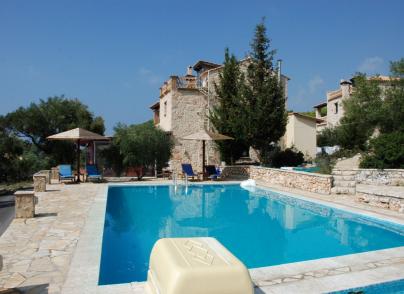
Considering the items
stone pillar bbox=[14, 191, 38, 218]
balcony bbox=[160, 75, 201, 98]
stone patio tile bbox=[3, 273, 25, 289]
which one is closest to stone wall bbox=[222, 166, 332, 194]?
balcony bbox=[160, 75, 201, 98]

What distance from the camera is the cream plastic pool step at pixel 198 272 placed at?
9.92 ft

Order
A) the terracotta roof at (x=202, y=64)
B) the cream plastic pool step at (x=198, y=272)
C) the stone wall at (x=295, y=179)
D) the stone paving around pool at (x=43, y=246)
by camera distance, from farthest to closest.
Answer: the terracotta roof at (x=202, y=64)
the stone wall at (x=295, y=179)
the stone paving around pool at (x=43, y=246)
the cream plastic pool step at (x=198, y=272)

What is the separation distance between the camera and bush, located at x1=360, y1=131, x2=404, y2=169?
16328 mm

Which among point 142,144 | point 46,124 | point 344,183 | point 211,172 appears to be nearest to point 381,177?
point 344,183

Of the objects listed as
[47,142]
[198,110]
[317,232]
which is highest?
[198,110]

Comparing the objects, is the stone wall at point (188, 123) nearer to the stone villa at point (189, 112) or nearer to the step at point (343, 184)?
the stone villa at point (189, 112)

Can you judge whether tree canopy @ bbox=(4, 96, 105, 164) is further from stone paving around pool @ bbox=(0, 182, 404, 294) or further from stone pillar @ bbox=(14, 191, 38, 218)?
stone paving around pool @ bbox=(0, 182, 404, 294)

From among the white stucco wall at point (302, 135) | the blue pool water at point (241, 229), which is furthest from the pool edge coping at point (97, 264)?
the white stucco wall at point (302, 135)

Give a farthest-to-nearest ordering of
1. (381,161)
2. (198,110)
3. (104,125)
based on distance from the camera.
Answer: (104,125), (198,110), (381,161)

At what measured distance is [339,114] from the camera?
35.8 metres

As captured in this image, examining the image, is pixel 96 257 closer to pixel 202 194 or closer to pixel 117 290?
pixel 117 290

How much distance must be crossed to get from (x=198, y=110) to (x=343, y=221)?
17.2 meters

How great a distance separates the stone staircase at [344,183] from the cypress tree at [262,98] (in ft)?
25.1

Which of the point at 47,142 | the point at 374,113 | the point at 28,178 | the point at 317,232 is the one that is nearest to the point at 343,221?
the point at 317,232
